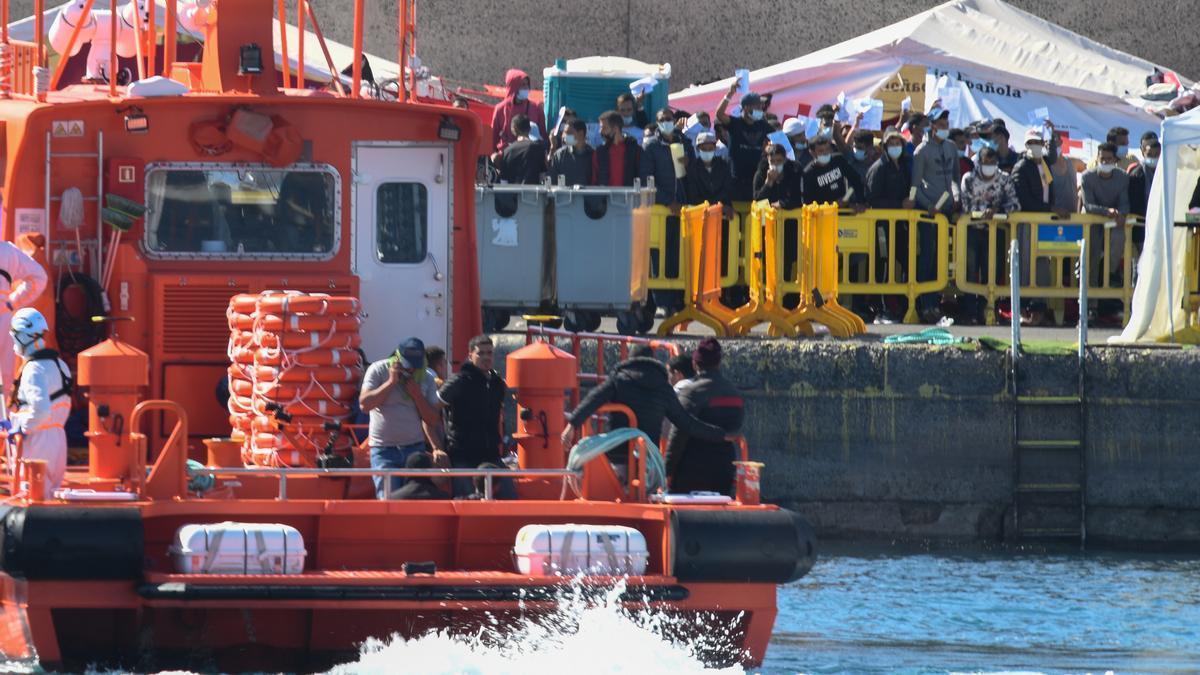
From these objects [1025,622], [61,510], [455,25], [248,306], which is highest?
[455,25]

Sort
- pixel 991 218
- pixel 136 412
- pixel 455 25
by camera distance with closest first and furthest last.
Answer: pixel 136 412
pixel 991 218
pixel 455 25

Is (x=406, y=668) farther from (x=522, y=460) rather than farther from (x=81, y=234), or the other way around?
(x=81, y=234)

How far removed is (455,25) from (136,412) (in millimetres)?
19035

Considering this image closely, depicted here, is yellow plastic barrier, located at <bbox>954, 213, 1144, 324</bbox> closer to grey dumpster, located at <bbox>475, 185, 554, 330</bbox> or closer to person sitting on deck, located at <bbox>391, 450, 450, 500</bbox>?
grey dumpster, located at <bbox>475, 185, 554, 330</bbox>

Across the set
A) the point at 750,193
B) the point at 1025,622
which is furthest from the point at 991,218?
the point at 1025,622

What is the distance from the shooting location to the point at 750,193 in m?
20.0

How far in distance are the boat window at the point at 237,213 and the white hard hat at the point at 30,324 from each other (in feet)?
4.88

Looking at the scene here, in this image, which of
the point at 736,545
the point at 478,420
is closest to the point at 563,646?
the point at 736,545

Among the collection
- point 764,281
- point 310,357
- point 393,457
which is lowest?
point 393,457

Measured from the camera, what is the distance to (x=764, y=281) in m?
18.1

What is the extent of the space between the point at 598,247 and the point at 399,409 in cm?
670

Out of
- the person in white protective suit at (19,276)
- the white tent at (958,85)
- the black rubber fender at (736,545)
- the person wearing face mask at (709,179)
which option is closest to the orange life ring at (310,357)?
the person in white protective suit at (19,276)

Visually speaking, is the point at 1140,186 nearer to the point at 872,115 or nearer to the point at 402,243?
the point at 872,115

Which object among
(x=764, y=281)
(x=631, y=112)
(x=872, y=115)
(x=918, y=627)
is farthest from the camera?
(x=872, y=115)
